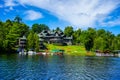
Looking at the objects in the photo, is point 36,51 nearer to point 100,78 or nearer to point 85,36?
point 85,36

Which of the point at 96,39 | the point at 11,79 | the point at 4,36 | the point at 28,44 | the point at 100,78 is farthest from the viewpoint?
the point at 96,39

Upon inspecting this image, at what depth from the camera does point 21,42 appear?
598 ft

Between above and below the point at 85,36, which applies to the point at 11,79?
below

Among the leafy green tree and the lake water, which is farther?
the leafy green tree

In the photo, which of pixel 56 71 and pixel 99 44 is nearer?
pixel 56 71

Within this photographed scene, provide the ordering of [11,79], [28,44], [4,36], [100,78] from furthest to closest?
[28,44]
[4,36]
[100,78]
[11,79]

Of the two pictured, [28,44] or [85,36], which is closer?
[28,44]

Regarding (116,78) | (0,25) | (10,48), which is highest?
(0,25)

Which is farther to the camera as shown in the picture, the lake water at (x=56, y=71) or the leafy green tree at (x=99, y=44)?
the leafy green tree at (x=99, y=44)

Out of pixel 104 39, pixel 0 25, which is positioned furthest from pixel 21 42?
pixel 104 39

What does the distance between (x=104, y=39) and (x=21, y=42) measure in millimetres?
63792

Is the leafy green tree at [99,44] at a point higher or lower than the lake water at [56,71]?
higher

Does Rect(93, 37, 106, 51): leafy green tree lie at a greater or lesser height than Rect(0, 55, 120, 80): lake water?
greater

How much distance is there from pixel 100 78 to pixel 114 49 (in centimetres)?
13712
